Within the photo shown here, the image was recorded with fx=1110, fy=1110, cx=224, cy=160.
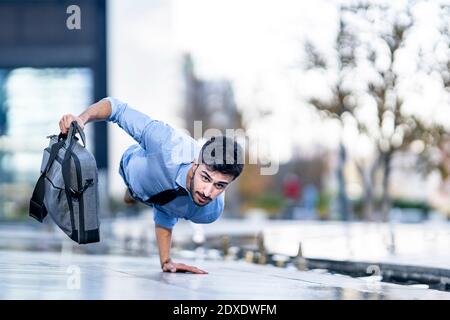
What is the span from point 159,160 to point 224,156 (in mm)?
596

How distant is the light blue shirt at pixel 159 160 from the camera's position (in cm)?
545

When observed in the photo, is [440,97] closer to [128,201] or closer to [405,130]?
[405,130]

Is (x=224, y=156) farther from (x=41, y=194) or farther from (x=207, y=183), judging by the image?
(x=41, y=194)

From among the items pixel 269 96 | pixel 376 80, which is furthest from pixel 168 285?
pixel 269 96

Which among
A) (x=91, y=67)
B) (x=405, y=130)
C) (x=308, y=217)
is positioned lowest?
(x=308, y=217)

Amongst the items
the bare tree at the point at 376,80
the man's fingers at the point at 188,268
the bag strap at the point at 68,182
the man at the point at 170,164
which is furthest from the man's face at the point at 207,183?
the bare tree at the point at 376,80

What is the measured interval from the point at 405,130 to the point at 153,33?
11.4 metres

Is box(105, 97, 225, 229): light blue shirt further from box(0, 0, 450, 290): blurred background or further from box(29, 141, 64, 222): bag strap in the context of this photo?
box(0, 0, 450, 290): blurred background

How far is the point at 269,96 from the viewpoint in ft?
80.4

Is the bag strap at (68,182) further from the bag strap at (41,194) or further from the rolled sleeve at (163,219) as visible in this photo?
the rolled sleeve at (163,219)

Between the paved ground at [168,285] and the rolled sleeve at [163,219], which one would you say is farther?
the rolled sleeve at [163,219]

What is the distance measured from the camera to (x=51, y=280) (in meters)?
5.51
